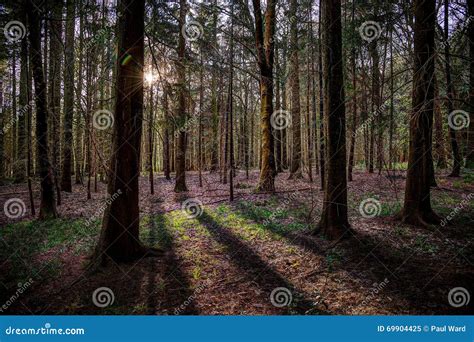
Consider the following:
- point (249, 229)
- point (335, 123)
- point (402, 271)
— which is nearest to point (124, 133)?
point (249, 229)

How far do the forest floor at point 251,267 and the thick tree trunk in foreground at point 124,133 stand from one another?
532mm

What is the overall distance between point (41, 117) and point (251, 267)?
829 cm

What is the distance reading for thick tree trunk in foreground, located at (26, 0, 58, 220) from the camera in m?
8.07

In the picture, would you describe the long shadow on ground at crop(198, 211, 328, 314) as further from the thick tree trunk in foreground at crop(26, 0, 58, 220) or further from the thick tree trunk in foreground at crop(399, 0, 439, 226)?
the thick tree trunk in foreground at crop(26, 0, 58, 220)

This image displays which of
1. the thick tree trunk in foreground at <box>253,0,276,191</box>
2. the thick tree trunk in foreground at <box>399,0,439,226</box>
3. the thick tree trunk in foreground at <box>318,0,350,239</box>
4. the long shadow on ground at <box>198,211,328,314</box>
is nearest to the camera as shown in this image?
the long shadow on ground at <box>198,211,328,314</box>

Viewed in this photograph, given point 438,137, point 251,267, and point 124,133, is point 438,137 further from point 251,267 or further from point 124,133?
point 124,133

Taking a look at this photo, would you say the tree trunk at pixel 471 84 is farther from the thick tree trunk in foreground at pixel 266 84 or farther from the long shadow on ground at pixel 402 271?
the thick tree trunk in foreground at pixel 266 84

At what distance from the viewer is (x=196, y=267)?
5.25 metres

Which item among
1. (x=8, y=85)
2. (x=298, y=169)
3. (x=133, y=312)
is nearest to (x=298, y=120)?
(x=298, y=169)

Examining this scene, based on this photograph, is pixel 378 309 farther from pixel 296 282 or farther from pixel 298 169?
pixel 298 169

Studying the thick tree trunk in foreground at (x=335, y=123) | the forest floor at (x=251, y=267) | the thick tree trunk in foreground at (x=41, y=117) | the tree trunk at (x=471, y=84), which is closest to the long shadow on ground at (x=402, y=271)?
the forest floor at (x=251, y=267)

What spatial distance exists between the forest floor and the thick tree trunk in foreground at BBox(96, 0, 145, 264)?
1.74 ft

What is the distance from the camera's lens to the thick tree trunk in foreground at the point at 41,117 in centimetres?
807

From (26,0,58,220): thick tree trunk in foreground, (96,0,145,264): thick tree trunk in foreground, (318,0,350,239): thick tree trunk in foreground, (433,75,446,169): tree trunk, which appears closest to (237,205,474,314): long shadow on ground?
(318,0,350,239): thick tree trunk in foreground
